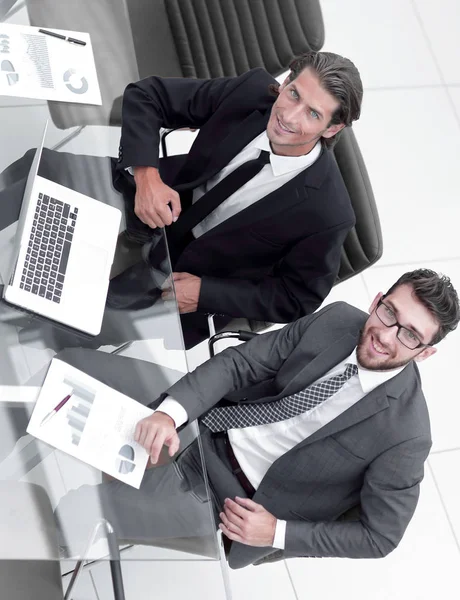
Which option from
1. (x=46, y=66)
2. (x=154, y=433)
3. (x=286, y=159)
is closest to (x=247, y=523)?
(x=154, y=433)

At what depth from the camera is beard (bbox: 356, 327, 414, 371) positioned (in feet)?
6.30

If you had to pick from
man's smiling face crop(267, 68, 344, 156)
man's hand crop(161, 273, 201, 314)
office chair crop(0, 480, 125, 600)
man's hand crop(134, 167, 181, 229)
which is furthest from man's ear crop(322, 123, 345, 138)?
office chair crop(0, 480, 125, 600)

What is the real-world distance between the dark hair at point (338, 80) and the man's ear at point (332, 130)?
0.01 m

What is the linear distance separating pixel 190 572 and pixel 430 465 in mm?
1028

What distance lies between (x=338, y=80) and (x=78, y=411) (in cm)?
104

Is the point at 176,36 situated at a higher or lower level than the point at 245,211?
higher

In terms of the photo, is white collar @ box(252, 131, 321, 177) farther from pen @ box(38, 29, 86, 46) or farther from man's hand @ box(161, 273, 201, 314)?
pen @ box(38, 29, 86, 46)

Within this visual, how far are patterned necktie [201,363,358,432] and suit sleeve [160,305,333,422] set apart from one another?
65 mm

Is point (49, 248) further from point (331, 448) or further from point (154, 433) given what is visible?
point (331, 448)

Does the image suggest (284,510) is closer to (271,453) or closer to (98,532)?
(271,453)

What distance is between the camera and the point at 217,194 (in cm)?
218

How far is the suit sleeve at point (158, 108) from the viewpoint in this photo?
2.12 metres

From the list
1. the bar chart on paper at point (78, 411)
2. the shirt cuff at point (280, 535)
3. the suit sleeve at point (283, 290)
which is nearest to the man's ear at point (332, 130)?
the suit sleeve at point (283, 290)

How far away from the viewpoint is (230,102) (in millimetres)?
2195
